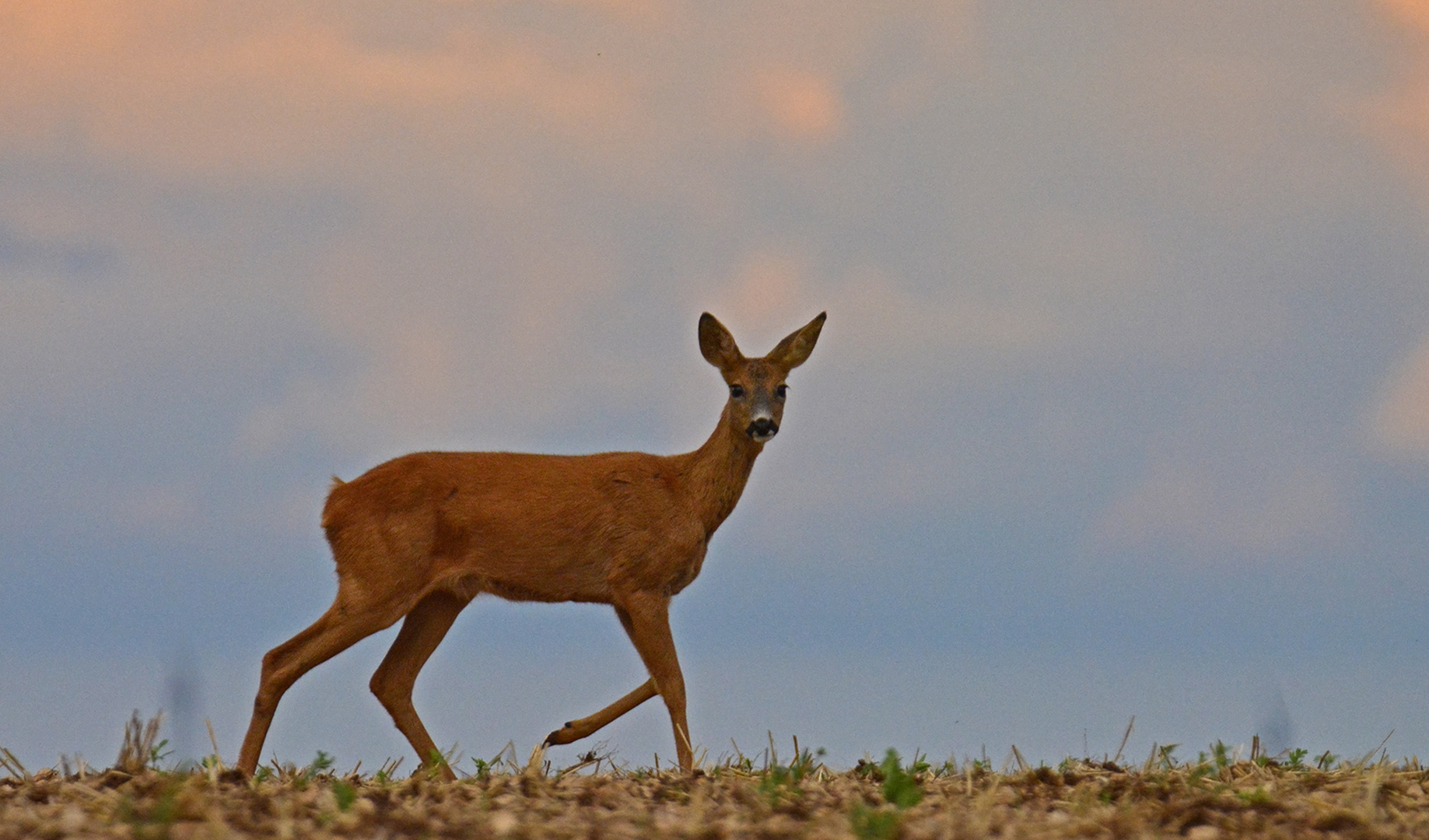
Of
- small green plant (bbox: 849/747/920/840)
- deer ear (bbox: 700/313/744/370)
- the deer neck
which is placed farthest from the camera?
deer ear (bbox: 700/313/744/370)

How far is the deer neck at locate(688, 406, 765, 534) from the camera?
36.2 ft

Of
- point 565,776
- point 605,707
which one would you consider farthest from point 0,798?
point 605,707

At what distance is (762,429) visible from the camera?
35.2 ft

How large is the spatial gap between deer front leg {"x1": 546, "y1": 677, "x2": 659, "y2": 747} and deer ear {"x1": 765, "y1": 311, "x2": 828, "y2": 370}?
8.01 ft

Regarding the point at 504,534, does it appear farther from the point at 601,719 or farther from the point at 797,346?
the point at 797,346

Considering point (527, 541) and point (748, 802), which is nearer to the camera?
point (748, 802)

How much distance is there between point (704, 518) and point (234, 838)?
5696 millimetres

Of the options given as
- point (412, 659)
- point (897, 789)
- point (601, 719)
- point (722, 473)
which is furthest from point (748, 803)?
point (412, 659)

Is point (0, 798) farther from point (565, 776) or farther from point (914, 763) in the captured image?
point (914, 763)

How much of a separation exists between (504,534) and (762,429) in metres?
1.85

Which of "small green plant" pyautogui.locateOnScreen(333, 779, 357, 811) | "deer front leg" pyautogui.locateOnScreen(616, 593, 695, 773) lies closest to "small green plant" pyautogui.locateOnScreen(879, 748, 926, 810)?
"small green plant" pyautogui.locateOnScreen(333, 779, 357, 811)

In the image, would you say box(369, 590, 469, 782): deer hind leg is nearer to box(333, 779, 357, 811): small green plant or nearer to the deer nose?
the deer nose

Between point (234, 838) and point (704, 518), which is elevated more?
point (704, 518)

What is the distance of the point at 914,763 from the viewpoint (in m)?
8.52
